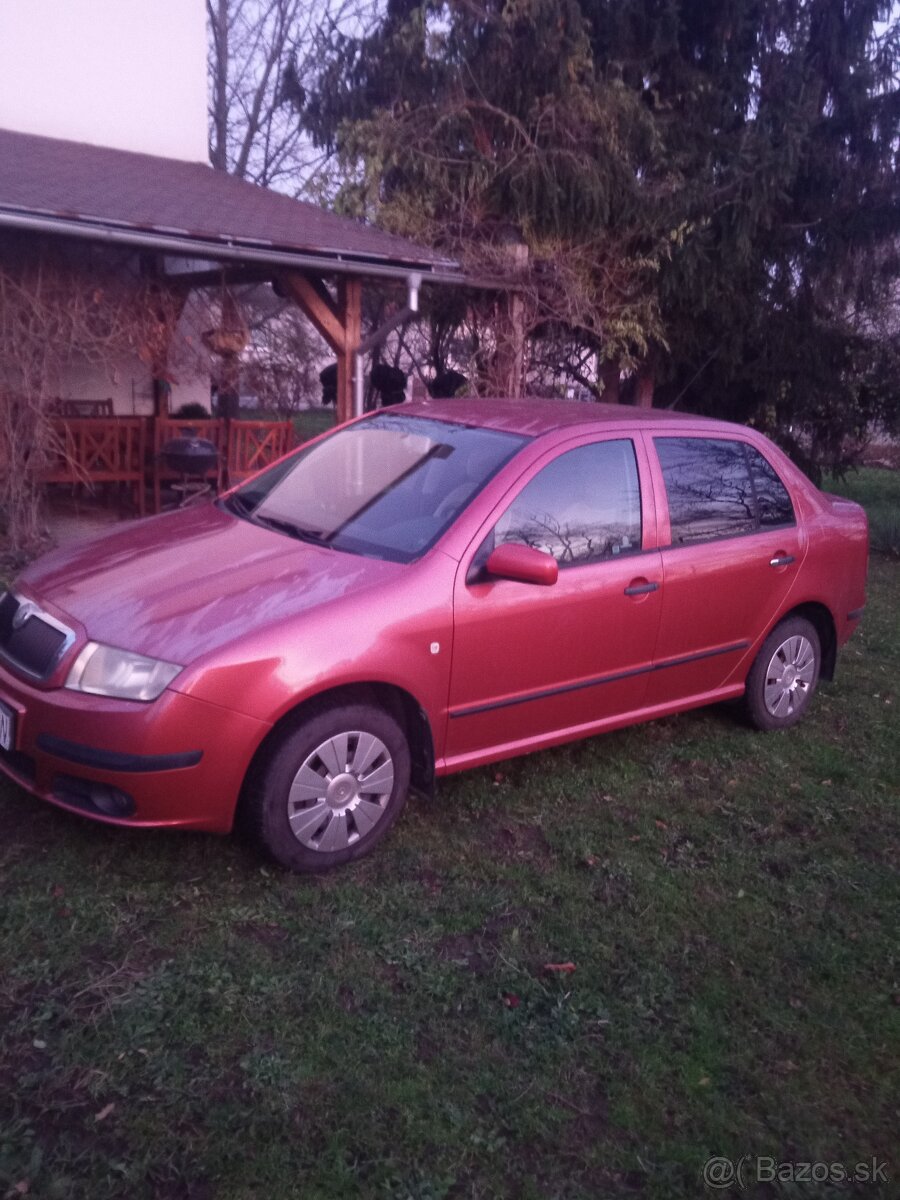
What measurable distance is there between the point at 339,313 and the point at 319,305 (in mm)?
272

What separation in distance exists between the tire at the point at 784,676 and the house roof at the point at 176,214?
5.33 metres

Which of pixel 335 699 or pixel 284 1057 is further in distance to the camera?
pixel 335 699

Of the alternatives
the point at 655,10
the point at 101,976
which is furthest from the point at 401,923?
the point at 655,10

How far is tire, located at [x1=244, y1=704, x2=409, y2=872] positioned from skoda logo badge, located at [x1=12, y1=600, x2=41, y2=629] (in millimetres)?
1048

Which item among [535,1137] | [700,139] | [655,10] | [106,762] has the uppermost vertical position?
[655,10]

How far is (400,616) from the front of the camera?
12.2 ft

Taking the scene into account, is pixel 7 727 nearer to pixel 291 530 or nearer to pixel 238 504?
pixel 291 530

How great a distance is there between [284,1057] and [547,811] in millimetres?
1857

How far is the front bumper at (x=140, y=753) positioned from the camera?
3.30 metres

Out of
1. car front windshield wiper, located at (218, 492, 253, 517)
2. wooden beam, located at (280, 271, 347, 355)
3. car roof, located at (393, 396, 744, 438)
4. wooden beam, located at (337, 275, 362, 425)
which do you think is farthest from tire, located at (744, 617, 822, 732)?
wooden beam, located at (280, 271, 347, 355)

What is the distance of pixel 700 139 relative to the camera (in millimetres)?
12148

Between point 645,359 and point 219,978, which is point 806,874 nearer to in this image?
point 219,978

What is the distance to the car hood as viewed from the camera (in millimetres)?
3445

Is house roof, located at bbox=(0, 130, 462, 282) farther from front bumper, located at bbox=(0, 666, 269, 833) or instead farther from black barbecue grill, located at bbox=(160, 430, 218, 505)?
front bumper, located at bbox=(0, 666, 269, 833)
